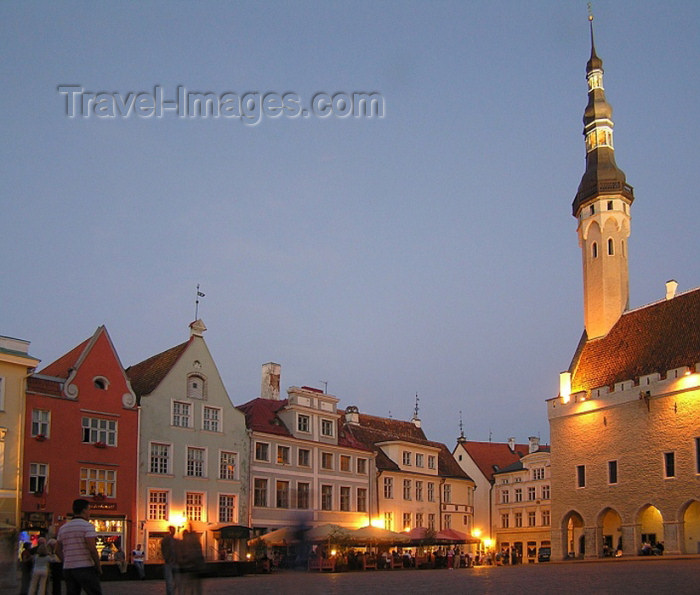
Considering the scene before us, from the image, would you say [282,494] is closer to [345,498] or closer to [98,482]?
[345,498]

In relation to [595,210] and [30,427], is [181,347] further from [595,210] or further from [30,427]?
[595,210]

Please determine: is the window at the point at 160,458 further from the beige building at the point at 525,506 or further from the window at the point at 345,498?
the beige building at the point at 525,506

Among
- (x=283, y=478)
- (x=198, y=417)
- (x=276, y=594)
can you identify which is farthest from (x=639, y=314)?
(x=276, y=594)

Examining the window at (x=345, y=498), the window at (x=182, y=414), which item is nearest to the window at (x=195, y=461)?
the window at (x=182, y=414)

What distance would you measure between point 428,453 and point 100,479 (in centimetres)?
2508

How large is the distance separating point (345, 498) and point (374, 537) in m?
10.2

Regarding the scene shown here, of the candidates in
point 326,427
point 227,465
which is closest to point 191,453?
point 227,465

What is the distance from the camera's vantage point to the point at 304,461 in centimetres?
4834

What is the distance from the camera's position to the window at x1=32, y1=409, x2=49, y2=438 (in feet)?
118

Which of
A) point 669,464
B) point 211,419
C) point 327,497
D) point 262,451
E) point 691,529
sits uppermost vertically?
point 211,419

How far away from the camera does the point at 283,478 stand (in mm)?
46562

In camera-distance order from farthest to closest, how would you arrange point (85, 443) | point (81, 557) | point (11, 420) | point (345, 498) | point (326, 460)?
point (345, 498) → point (326, 460) → point (85, 443) → point (11, 420) → point (81, 557)

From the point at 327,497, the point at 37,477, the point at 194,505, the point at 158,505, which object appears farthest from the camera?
the point at 327,497

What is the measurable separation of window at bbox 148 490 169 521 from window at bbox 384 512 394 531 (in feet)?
53.4
